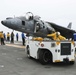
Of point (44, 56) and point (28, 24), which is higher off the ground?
point (28, 24)

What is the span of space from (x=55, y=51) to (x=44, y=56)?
1.02m

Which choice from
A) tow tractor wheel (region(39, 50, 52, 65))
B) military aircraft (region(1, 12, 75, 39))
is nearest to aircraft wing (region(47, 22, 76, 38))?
military aircraft (region(1, 12, 75, 39))

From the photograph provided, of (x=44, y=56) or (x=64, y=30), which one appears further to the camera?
(x=64, y=30)

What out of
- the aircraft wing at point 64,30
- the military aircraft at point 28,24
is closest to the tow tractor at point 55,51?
the military aircraft at point 28,24

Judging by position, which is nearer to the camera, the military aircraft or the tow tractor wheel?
the tow tractor wheel

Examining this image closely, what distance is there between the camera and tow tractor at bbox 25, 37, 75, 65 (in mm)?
12055

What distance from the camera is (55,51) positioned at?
39.5 feet

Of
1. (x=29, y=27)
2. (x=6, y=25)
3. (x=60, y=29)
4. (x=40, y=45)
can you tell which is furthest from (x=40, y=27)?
(x=40, y=45)

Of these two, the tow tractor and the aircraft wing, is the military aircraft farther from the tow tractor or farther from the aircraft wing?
the tow tractor

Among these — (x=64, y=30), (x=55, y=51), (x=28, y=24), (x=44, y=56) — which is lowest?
(x=44, y=56)

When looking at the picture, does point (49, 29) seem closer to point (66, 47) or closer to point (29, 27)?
point (29, 27)

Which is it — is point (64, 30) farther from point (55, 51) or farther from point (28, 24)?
point (55, 51)

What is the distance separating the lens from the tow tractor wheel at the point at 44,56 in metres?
12.8

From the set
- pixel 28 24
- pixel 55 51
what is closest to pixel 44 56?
pixel 55 51
